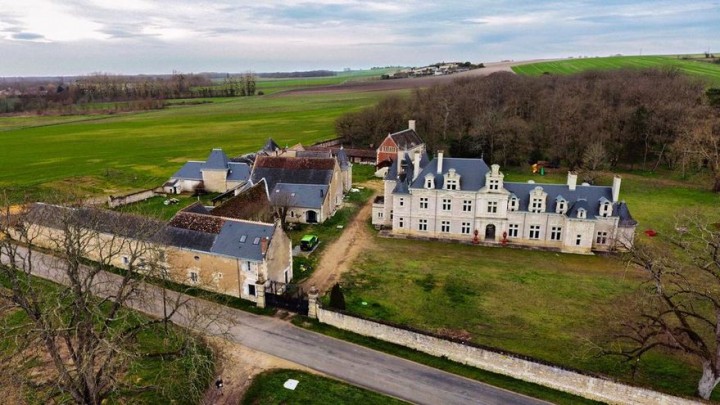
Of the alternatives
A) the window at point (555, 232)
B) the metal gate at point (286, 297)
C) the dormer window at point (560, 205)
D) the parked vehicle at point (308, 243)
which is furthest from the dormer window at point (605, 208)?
the metal gate at point (286, 297)

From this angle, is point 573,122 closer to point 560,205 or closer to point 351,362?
point 560,205

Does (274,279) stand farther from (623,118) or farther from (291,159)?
(623,118)

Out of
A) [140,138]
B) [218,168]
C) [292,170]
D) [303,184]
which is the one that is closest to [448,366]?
[303,184]

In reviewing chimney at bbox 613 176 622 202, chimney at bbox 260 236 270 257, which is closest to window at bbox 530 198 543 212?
chimney at bbox 613 176 622 202

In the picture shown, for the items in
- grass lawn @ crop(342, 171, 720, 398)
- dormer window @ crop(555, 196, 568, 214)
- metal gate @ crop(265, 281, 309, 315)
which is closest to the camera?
grass lawn @ crop(342, 171, 720, 398)

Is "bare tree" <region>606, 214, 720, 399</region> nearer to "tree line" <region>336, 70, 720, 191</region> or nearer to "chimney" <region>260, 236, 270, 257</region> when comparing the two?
"chimney" <region>260, 236, 270, 257</region>

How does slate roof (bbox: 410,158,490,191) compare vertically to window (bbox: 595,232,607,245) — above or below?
above
